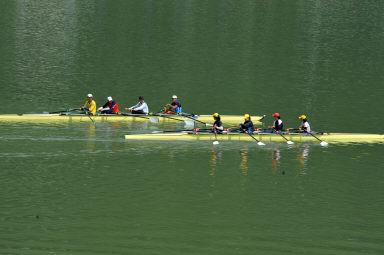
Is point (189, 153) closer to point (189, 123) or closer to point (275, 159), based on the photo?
point (275, 159)

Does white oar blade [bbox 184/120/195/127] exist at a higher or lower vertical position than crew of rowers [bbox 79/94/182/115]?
lower

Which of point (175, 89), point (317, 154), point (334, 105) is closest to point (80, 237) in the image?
point (317, 154)

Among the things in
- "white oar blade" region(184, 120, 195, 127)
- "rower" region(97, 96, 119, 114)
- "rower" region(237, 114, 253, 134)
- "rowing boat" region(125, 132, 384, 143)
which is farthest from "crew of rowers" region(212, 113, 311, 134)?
"rower" region(97, 96, 119, 114)

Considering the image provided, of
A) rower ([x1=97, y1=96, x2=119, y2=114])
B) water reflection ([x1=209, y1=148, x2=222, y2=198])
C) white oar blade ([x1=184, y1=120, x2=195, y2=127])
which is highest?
rower ([x1=97, y1=96, x2=119, y2=114])

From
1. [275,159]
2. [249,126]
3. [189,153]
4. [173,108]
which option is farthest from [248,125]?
[173,108]

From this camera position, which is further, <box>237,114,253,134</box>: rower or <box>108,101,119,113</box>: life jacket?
<box>108,101,119,113</box>: life jacket

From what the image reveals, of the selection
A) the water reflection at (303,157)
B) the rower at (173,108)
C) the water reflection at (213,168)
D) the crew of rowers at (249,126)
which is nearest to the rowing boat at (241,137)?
the crew of rowers at (249,126)

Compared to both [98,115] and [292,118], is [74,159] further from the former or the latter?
[292,118]

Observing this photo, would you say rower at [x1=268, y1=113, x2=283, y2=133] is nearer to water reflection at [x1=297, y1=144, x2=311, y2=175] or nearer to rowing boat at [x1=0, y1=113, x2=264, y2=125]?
water reflection at [x1=297, y1=144, x2=311, y2=175]

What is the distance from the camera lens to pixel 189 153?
4672cm

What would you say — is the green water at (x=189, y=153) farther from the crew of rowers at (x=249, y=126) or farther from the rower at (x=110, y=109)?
the rower at (x=110, y=109)

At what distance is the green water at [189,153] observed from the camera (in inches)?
1210

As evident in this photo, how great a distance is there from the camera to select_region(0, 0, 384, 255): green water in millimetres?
30734

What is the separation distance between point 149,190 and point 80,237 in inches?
323
